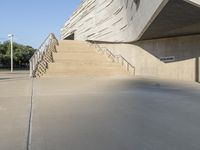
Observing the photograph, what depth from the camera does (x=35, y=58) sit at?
79.8 ft

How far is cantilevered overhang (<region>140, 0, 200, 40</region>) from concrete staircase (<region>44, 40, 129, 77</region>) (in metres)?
3.78

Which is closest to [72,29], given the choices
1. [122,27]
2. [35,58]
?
[122,27]

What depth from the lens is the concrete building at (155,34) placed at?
18.0 metres

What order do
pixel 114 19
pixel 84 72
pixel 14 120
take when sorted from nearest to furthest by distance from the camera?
pixel 14 120 < pixel 84 72 < pixel 114 19

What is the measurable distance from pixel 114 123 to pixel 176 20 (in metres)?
12.6

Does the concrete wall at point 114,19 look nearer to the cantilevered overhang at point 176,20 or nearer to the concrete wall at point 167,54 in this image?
the cantilevered overhang at point 176,20

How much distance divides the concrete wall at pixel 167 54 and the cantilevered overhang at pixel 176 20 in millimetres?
633

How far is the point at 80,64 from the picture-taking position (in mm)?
26562

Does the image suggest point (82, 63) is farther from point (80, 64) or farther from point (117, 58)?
point (117, 58)

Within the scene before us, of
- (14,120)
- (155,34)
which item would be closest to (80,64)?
(155,34)

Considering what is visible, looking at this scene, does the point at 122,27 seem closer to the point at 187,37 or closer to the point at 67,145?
the point at 187,37

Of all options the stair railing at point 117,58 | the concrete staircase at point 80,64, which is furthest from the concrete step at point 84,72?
the stair railing at point 117,58

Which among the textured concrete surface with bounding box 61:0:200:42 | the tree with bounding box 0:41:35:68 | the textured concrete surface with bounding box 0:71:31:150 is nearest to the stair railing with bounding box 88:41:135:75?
the textured concrete surface with bounding box 61:0:200:42

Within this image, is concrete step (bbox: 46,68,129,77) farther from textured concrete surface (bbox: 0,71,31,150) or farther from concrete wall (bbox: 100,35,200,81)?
textured concrete surface (bbox: 0,71,31,150)
